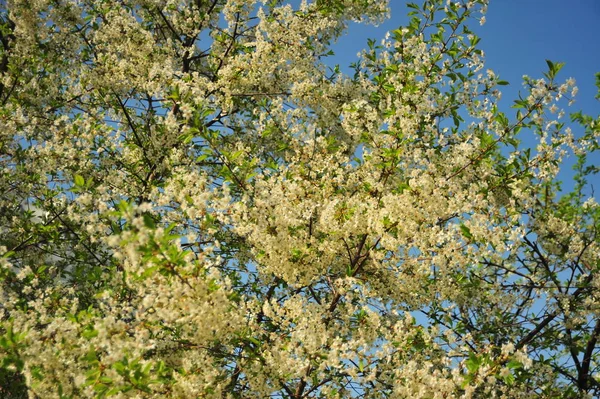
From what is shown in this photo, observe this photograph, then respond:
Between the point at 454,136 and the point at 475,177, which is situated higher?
the point at 454,136

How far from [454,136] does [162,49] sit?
17.4ft

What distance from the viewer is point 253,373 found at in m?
5.01

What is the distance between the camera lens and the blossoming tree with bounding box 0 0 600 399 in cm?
411

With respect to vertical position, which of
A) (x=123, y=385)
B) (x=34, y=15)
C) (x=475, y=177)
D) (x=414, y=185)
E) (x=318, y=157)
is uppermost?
(x=34, y=15)

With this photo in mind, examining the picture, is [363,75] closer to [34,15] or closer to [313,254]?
[313,254]

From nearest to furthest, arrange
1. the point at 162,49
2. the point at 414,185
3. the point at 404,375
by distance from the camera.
A: the point at 404,375 < the point at 414,185 < the point at 162,49

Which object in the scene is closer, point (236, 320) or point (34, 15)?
point (236, 320)

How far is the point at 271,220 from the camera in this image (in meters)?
4.97

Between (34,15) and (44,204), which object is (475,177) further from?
(34,15)

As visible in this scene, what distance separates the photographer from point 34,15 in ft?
25.0

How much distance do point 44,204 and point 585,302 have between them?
793cm

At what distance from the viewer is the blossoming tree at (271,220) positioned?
4105 millimetres

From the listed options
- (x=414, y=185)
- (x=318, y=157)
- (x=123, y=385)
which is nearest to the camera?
(x=123, y=385)

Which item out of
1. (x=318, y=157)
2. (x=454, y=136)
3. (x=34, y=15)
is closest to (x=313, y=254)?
(x=318, y=157)
